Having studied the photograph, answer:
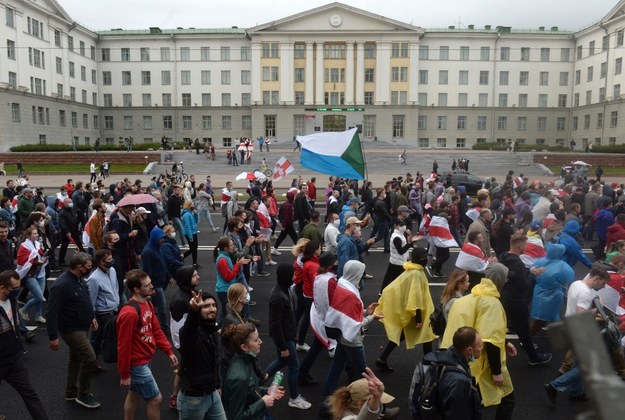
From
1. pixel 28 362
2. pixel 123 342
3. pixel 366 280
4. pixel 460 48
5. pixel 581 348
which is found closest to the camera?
pixel 581 348

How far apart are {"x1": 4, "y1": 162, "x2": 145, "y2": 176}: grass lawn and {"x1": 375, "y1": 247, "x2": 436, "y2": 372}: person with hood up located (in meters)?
40.0

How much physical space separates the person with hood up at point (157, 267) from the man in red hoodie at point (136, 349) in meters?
2.82

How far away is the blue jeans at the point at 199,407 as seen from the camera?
4.64 metres

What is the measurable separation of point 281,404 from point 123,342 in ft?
7.19

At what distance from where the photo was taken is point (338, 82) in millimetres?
70562

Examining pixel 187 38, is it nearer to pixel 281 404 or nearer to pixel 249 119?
pixel 249 119

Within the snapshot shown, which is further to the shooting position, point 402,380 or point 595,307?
point 402,380

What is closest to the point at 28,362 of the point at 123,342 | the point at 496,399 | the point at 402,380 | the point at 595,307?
the point at 123,342

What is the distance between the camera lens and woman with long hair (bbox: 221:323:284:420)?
14.1 feet

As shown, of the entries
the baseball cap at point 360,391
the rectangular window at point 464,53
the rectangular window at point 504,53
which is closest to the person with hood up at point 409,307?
the baseball cap at point 360,391

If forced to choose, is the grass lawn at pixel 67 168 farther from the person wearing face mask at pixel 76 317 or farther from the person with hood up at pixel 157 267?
the person wearing face mask at pixel 76 317

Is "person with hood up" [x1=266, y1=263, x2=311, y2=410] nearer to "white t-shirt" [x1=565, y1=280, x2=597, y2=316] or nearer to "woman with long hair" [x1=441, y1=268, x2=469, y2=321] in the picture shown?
"woman with long hair" [x1=441, y1=268, x2=469, y2=321]

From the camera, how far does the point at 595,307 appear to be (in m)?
6.07

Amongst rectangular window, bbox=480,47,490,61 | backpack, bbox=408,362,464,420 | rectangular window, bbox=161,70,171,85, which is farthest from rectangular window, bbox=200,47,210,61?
backpack, bbox=408,362,464,420
